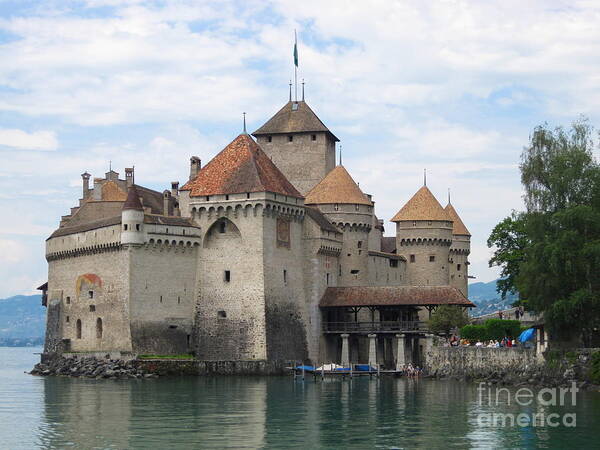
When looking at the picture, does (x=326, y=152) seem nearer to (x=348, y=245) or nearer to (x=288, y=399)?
(x=348, y=245)

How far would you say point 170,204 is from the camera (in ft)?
257

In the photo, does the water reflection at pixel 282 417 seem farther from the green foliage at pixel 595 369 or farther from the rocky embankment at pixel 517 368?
the green foliage at pixel 595 369

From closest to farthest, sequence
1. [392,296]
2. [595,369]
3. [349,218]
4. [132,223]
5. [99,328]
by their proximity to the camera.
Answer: [595,369] → [132,223] → [99,328] → [392,296] → [349,218]

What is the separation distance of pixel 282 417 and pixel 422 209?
147ft

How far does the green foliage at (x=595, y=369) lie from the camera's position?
55062mm

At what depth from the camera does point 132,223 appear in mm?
71250

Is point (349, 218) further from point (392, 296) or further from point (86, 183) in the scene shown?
point (86, 183)

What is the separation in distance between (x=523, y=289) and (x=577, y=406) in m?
11.1

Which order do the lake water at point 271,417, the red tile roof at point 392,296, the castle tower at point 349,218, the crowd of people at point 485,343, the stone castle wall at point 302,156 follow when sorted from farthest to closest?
the stone castle wall at point 302,156 < the castle tower at point 349,218 < the red tile roof at point 392,296 < the crowd of people at point 485,343 < the lake water at point 271,417

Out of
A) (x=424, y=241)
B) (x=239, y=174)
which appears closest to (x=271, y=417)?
(x=239, y=174)

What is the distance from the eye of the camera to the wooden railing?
7500 centimetres

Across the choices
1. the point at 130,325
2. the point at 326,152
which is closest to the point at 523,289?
the point at 130,325

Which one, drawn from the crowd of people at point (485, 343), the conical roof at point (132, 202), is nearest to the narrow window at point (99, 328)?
the conical roof at point (132, 202)

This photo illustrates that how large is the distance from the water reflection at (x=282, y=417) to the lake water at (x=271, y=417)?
0.04m
